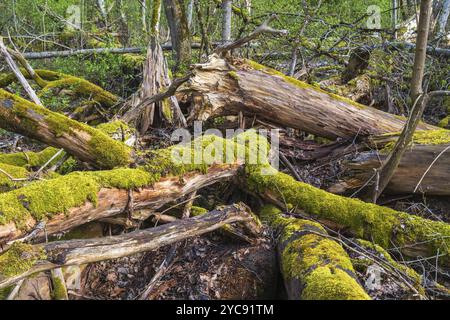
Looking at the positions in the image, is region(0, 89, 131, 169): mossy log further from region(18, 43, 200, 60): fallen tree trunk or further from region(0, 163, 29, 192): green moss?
region(18, 43, 200, 60): fallen tree trunk

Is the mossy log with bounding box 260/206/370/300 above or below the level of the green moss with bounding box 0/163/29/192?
below

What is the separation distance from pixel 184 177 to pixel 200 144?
52 cm

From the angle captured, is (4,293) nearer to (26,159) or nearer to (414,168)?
(26,159)

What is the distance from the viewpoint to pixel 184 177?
3.87m

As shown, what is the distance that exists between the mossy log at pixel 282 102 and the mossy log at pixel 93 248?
8.31ft

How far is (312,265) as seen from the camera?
113 inches

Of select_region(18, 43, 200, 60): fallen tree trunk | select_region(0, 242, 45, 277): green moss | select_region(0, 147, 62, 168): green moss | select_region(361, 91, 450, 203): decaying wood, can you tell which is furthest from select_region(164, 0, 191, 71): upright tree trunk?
select_region(0, 242, 45, 277): green moss

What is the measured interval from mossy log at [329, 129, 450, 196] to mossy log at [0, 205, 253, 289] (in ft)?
5.95

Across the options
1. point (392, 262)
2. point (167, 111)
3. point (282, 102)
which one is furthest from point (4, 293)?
point (282, 102)

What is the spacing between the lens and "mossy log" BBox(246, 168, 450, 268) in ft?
11.6

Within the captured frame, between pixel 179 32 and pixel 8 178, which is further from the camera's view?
pixel 179 32

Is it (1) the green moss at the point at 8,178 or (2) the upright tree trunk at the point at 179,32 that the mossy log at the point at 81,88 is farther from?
(1) the green moss at the point at 8,178

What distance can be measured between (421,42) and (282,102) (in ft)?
7.93
